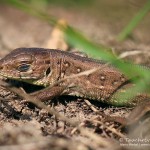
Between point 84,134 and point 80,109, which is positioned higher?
point 80,109

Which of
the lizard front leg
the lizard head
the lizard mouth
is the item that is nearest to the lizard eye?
the lizard head

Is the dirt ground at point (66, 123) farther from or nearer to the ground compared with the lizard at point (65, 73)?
nearer to the ground

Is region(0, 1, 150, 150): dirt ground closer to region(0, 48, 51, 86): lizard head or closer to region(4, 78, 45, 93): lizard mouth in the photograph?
region(4, 78, 45, 93): lizard mouth

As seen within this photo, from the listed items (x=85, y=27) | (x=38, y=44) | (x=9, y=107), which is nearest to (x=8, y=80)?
(x=9, y=107)

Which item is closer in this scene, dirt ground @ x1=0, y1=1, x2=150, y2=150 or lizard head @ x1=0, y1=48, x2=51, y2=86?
dirt ground @ x1=0, y1=1, x2=150, y2=150

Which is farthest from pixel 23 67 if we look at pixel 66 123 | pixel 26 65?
pixel 66 123

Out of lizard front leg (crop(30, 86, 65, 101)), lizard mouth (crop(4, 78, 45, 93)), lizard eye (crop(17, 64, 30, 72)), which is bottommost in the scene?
lizard front leg (crop(30, 86, 65, 101))

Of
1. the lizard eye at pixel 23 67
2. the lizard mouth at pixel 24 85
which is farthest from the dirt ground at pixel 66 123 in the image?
the lizard eye at pixel 23 67

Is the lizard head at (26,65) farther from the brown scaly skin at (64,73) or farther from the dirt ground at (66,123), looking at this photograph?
the dirt ground at (66,123)

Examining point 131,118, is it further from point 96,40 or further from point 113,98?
point 96,40
